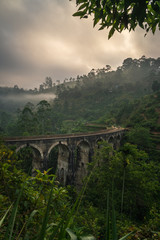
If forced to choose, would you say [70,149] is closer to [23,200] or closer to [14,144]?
[14,144]

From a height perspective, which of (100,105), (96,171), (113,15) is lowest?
(96,171)

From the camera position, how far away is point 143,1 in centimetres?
152

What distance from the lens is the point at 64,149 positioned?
18547 mm

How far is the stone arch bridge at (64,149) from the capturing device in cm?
1430

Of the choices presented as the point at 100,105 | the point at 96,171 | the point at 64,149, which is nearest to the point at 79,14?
the point at 96,171

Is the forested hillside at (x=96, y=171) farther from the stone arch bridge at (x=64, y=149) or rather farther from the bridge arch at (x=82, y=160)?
the bridge arch at (x=82, y=160)

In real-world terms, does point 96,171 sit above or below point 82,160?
above

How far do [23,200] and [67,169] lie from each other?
17859mm

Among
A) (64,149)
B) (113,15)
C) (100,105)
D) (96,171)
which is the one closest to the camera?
(113,15)

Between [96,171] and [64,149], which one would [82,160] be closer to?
[64,149]

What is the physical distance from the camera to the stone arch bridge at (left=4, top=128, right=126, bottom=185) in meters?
14.3

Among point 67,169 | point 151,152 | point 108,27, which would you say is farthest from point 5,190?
point 151,152

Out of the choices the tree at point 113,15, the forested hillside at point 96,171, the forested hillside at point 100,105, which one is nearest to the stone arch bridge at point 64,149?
the forested hillside at point 96,171

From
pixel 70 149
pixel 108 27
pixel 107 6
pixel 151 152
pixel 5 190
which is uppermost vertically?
pixel 107 6
